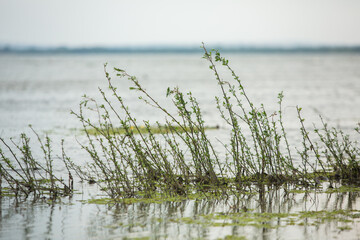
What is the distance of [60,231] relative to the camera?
272 inches

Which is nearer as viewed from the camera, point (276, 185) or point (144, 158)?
point (144, 158)

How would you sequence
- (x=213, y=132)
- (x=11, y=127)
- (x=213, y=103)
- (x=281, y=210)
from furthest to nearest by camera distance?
(x=213, y=103) < (x=11, y=127) < (x=213, y=132) < (x=281, y=210)

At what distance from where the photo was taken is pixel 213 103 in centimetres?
3181

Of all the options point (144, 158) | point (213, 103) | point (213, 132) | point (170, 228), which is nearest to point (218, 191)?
point (144, 158)

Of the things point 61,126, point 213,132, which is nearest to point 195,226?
point 213,132

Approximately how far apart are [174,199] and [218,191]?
2.67ft

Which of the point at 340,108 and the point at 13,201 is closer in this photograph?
the point at 13,201

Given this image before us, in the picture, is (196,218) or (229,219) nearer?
(229,219)

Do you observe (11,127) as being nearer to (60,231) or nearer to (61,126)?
(61,126)

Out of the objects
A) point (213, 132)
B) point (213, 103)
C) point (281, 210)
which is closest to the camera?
point (281, 210)

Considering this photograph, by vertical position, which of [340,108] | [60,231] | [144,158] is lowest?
[60,231]

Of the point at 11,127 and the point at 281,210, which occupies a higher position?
the point at 11,127

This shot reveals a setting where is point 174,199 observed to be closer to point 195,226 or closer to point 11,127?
point 195,226

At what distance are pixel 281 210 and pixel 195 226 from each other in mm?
1635
